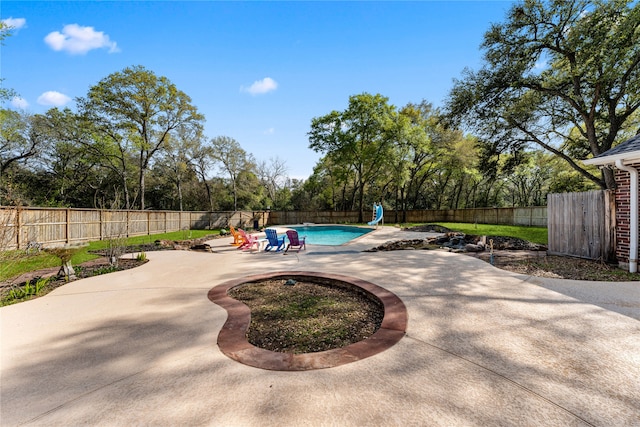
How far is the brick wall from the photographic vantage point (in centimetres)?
522

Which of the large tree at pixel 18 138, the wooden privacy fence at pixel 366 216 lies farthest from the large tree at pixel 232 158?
the large tree at pixel 18 138

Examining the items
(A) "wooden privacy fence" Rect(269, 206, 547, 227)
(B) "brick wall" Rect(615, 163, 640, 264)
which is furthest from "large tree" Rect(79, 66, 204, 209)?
(B) "brick wall" Rect(615, 163, 640, 264)

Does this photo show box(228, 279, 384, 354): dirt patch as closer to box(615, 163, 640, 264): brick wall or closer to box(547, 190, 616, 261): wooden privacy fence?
box(615, 163, 640, 264): brick wall

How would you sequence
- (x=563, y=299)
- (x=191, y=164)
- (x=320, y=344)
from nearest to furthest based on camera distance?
(x=320, y=344)
(x=563, y=299)
(x=191, y=164)

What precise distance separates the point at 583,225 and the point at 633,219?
1.19m

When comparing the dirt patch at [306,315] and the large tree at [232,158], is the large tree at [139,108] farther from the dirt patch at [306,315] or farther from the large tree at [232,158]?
the dirt patch at [306,315]

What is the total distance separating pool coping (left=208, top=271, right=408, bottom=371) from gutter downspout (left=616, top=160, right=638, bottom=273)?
494 cm

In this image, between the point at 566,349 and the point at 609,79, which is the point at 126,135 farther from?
the point at 609,79

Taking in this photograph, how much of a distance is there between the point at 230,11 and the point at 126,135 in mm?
20259

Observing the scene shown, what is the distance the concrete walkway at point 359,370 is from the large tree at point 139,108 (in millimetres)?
21893

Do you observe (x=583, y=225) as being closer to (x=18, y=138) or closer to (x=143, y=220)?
(x=143, y=220)

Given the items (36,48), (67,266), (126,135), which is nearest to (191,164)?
(126,135)

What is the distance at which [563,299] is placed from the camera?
11.6 ft

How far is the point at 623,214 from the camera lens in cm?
534
